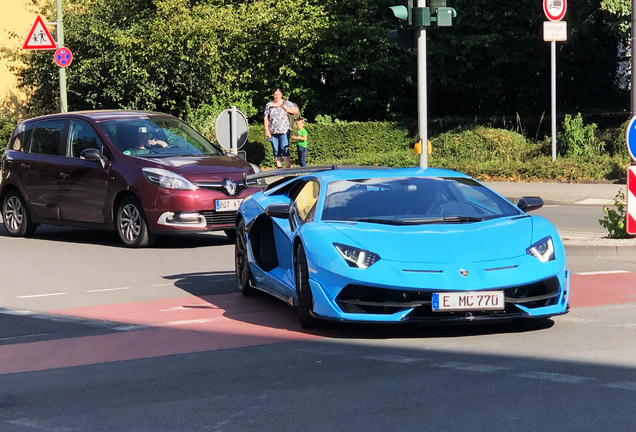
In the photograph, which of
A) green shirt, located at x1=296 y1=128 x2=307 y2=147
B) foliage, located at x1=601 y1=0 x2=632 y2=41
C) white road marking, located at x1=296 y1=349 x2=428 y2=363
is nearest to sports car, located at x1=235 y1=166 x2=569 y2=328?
white road marking, located at x1=296 y1=349 x2=428 y2=363

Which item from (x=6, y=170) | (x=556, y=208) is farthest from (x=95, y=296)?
(x=556, y=208)

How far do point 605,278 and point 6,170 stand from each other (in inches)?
377

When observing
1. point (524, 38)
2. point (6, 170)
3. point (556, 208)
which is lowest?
point (556, 208)

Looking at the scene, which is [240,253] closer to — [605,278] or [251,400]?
[605,278]

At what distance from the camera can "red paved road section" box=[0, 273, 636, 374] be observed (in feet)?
24.1

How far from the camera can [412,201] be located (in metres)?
8.56

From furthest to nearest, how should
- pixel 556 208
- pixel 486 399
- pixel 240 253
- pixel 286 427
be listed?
pixel 556 208, pixel 240 253, pixel 486 399, pixel 286 427

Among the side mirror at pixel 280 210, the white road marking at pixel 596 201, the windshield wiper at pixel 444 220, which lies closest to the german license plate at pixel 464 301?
the windshield wiper at pixel 444 220

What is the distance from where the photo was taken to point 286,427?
520 cm

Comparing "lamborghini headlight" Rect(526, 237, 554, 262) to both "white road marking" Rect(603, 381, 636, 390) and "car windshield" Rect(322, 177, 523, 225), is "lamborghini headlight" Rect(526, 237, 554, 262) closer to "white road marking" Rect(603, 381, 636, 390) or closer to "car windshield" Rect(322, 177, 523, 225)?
"car windshield" Rect(322, 177, 523, 225)

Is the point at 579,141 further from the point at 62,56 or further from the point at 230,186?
the point at 230,186

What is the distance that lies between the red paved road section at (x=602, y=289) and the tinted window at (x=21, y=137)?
8.94 m

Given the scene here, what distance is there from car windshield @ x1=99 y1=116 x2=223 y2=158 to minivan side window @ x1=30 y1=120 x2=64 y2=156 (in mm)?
899

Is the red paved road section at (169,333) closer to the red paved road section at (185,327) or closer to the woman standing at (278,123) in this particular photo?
the red paved road section at (185,327)
